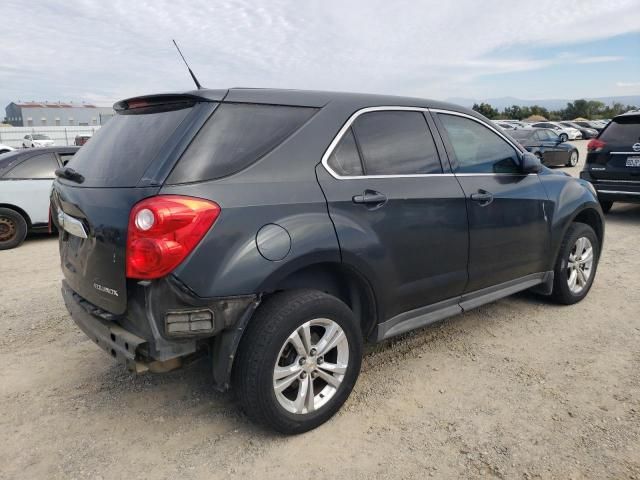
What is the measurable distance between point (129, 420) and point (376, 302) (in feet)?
5.17

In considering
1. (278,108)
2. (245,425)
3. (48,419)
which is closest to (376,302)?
(245,425)

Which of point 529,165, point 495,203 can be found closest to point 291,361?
point 495,203

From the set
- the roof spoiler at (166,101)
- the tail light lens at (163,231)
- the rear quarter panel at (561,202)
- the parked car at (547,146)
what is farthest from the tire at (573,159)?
the tail light lens at (163,231)

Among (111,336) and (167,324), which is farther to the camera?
(111,336)

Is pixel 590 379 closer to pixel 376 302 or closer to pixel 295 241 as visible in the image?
pixel 376 302

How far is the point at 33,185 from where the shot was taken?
23.8ft

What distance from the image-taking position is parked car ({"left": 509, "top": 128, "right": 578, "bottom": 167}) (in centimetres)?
1739

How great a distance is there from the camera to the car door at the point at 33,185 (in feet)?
23.6

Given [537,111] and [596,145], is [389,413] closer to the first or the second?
[596,145]

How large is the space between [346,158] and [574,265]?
9.05 ft

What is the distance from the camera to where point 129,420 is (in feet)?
9.45

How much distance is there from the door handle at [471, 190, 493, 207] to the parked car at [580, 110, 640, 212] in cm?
553

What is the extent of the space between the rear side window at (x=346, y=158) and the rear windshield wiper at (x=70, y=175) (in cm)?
142

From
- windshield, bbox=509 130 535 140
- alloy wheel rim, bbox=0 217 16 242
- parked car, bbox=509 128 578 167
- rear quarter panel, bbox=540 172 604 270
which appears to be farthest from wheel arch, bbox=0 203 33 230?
windshield, bbox=509 130 535 140
